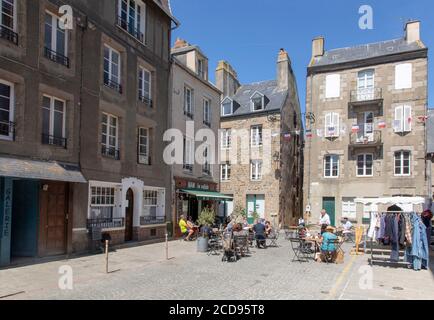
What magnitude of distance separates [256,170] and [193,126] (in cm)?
1011

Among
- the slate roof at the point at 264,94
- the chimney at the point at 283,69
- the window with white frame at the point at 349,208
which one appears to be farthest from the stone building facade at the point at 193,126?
the window with white frame at the point at 349,208

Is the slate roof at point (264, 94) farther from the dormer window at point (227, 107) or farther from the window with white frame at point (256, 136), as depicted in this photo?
the window with white frame at point (256, 136)

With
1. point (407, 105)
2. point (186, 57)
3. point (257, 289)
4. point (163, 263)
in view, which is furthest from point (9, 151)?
point (407, 105)

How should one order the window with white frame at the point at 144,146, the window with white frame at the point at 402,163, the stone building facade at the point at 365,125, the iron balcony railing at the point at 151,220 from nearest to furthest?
the iron balcony railing at the point at 151,220, the window with white frame at the point at 144,146, the stone building facade at the point at 365,125, the window with white frame at the point at 402,163

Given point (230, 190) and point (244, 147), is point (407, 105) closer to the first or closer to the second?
point (244, 147)

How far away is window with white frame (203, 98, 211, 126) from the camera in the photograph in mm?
23047

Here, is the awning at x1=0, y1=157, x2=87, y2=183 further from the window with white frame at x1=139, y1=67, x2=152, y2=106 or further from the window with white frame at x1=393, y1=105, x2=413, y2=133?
the window with white frame at x1=393, y1=105, x2=413, y2=133

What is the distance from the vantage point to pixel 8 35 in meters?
10.4

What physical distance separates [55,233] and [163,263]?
3694 mm

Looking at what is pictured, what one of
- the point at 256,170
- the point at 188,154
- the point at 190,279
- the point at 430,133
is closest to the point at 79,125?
the point at 190,279

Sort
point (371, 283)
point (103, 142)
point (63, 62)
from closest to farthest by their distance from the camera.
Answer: point (371, 283) < point (63, 62) < point (103, 142)

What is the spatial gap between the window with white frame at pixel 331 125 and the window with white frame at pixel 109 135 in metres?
18.1

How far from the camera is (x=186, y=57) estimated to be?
23.0 metres

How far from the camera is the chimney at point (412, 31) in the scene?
26406 mm
